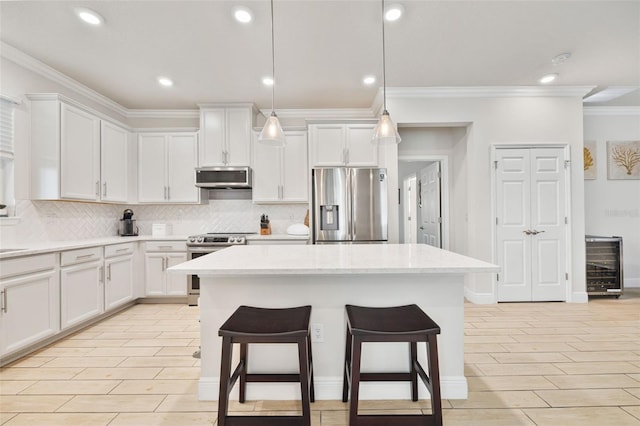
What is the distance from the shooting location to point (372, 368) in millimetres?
1890

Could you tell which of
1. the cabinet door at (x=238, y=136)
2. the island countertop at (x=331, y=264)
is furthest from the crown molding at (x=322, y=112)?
the island countertop at (x=331, y=264)

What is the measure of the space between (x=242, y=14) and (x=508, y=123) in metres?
3.35

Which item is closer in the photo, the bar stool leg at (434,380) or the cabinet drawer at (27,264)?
the bar stool leg at (434,380)

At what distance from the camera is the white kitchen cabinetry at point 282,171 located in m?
4.27

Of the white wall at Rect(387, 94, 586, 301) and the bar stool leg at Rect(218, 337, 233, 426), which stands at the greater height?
the white wall at Rect(387, 94, 586, 301)

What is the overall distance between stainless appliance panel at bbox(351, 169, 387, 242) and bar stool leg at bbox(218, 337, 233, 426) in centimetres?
250

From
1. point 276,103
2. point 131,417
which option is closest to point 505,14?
point 276,103

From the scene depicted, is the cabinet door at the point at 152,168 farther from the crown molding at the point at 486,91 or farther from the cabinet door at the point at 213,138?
the crown molding at the point at 486,91

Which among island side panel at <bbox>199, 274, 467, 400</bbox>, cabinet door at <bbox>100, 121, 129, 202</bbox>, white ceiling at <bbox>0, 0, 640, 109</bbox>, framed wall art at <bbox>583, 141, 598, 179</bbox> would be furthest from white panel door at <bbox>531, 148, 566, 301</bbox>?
cabinet door at <bbox>100, 121, 129, 202</bbox>

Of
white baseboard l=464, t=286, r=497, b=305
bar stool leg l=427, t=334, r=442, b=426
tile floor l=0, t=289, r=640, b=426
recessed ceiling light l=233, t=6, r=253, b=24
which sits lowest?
tile floor l=0, t=289, r=640, b=426

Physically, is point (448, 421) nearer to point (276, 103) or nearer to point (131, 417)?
point (131, 417)

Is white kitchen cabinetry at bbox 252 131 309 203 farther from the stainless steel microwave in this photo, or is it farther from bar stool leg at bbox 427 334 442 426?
bar stool leg at bbox 427 334 442 426

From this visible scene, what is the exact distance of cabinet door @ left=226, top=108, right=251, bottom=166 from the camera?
4215 millimetres

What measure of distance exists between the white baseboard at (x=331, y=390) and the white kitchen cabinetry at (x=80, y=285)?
1.84 meters
